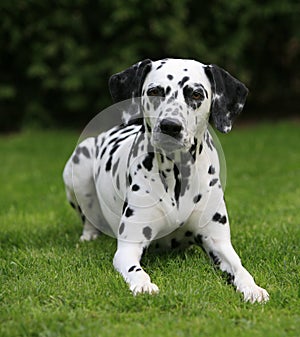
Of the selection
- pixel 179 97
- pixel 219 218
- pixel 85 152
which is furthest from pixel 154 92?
pixel 85 152

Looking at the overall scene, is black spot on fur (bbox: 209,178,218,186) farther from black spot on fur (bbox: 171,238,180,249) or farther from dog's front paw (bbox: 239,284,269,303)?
dog's front paw (bbox: 239,284,269,303)

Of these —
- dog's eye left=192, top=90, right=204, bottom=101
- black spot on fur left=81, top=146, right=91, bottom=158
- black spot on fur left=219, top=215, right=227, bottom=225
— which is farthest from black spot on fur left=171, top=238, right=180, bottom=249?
black spot on fur left=81, top=146, right=91, bottom=158

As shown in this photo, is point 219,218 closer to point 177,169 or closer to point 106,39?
point 177,169

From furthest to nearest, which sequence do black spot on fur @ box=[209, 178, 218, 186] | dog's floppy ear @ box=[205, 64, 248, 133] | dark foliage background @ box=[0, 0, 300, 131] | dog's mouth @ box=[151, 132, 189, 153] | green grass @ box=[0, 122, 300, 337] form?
1. dark foliage background @ box=[0, 0, 300, 131]
2. black spot on fur @ box=[209, 178, 218, 186]
3. dog's floppy ear @ box=[205, 64, 248, 133]
4. dog's mouth @ box=[151, 132, 189, 153]
5. green grass @ box=[0, 122, 300, 337]

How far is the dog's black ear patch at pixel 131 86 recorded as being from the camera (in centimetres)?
431

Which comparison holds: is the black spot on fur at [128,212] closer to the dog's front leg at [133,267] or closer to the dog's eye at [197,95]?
the dog's front leg at [133,267]

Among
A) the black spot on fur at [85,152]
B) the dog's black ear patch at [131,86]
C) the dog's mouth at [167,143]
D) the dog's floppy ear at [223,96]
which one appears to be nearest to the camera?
the dog's mouth at [167,143]

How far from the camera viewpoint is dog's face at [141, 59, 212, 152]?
3.92m

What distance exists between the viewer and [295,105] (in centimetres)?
1312

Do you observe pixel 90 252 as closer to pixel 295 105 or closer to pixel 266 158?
pixel 266 158

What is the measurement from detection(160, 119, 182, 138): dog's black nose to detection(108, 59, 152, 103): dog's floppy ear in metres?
0.53

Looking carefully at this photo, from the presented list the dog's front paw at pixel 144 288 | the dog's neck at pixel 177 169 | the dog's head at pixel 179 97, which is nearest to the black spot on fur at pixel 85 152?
the dog's head at pixel 179 97

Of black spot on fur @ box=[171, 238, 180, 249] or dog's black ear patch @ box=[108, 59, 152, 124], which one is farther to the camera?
black spot on fur @ box=[171, 238, 180, 249]

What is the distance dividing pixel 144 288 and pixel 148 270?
50cm
